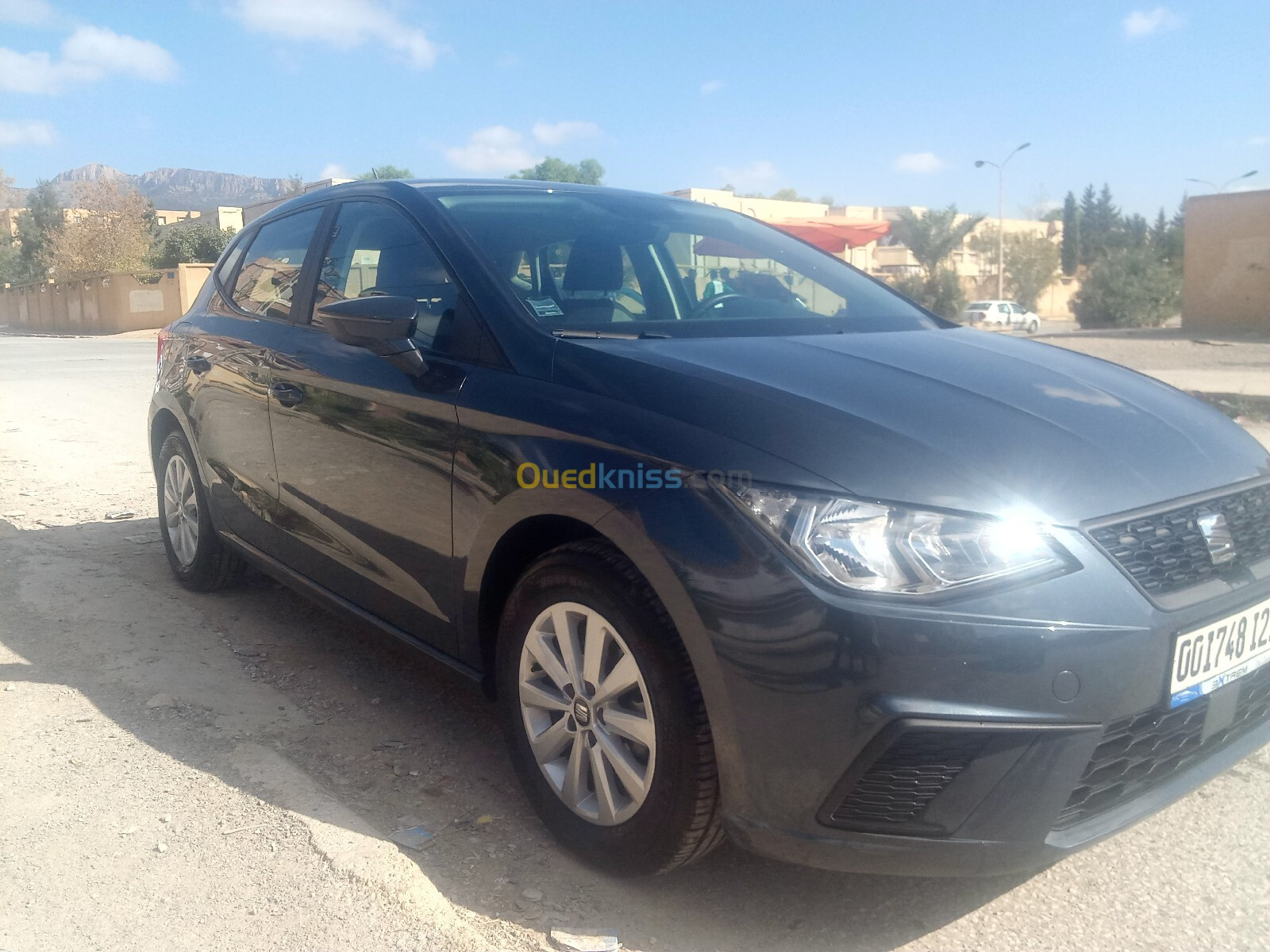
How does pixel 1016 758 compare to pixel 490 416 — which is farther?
pixel 490 416

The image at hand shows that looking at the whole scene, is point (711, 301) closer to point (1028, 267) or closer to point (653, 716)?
point (653, 716)

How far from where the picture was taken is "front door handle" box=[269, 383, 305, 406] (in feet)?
11.1

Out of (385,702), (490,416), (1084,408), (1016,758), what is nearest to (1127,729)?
(1016,758)

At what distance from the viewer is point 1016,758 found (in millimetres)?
1924

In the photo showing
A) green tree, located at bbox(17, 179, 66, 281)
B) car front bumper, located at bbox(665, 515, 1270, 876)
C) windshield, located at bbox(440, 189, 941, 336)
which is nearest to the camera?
car front bumper, located at bbox(665, 515, 1270, 876)

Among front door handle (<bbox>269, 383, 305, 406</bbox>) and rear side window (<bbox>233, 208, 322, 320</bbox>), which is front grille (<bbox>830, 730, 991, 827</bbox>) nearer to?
front door handle (<bbox>269, 383, 305, 406</bbox>)

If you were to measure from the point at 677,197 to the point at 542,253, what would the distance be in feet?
3.64

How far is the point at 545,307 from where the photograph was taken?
9.20ft

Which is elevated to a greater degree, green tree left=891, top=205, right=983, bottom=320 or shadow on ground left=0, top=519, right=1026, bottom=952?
green tree left=891, top=205, right=983, bottom=320

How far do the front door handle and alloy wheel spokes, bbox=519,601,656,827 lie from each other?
1.35 meters

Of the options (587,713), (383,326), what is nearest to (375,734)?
(587,713)

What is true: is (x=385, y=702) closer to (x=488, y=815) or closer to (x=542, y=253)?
(x=488, y=815)

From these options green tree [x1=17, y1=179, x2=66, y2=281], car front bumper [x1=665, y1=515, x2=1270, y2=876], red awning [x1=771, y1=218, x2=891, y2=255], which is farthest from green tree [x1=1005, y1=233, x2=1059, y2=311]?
car front bumper [x1=665, y1=515, x2=1270, y2=876]

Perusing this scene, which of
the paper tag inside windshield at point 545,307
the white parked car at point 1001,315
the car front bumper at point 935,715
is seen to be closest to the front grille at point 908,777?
the car front bumper at point 935,715
